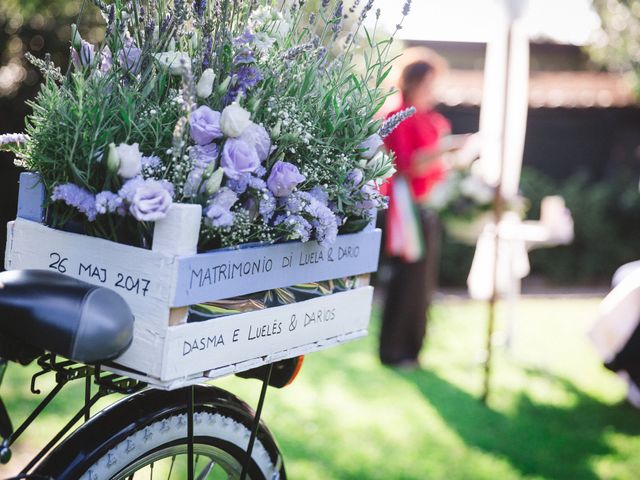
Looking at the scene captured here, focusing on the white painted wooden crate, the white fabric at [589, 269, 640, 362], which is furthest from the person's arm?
the white painted wooden crate

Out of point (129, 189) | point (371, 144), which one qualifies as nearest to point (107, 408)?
point (129, 189)

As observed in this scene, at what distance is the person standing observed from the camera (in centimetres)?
469

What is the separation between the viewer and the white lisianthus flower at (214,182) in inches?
54.3

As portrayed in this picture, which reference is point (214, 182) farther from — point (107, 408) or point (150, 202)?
point (107, 408)

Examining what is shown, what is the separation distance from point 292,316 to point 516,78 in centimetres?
386

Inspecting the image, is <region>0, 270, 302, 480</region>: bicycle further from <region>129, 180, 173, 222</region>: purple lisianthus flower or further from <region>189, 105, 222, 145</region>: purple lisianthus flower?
<region>189, 105, 222, 145</region>: purple lisianthus flower

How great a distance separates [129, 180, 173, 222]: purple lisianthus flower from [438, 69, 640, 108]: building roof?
9335 millimetres

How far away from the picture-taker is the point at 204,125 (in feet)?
4.59

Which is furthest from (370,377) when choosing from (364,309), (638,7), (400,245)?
(638,7)

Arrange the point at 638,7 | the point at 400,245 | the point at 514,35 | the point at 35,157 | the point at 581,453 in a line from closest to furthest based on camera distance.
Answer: the point at 35,157
the point at 581,453
the point at 514,35
the point at 400,245
the point at 638,7

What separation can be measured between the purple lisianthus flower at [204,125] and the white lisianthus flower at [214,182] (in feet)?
0.26

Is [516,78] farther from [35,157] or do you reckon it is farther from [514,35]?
[35,157]

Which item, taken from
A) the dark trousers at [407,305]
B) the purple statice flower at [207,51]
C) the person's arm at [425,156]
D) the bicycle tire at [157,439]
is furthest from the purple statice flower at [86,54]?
the dark trousers at [407,305]

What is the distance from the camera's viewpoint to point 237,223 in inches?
57.5
